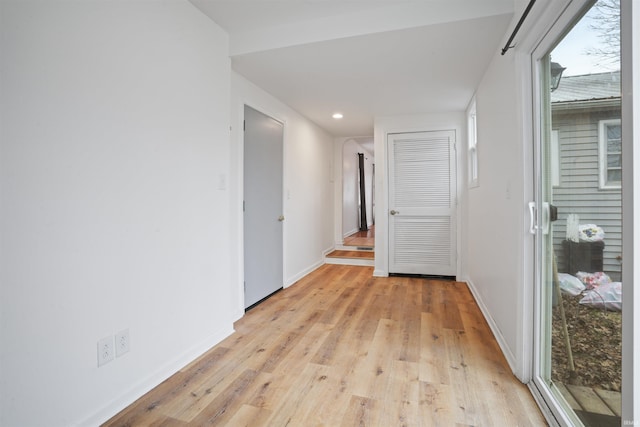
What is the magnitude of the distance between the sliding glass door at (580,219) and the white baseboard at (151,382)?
6.53ft

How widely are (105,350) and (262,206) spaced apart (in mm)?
1904

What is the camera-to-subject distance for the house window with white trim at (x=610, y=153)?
39.2 inches

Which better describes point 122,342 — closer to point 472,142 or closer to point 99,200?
point 99,200

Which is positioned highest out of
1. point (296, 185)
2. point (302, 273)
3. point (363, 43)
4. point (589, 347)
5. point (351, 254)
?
point (363, 43)

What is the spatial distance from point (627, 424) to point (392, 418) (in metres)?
0.86

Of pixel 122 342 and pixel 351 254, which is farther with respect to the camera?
pixel 351 254

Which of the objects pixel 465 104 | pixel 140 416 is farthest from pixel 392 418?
pixel 465 104

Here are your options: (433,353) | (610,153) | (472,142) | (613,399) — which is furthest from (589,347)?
(472,142)

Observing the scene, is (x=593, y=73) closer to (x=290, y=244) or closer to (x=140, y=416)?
(x=140, y=416)

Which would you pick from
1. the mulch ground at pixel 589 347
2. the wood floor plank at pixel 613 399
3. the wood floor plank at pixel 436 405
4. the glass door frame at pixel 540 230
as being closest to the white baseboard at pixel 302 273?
the wood floor plank at pixel 436 405

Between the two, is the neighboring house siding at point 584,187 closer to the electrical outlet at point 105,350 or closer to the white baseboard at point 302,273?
the electrical outlet at point 105,350

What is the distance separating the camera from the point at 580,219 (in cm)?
128

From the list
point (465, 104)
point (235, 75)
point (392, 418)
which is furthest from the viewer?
point (465, 104)

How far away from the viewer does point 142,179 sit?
5.54 feet
